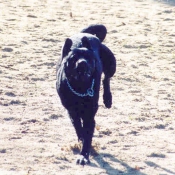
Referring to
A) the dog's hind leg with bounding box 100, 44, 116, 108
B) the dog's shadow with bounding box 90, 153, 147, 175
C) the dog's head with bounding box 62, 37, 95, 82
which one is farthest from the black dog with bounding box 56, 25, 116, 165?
the dog's hind leg with bounding box 100, 44, 116, 108

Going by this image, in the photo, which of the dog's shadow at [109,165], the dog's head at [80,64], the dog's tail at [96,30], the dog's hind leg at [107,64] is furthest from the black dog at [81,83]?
the dog's tail at [96,30]

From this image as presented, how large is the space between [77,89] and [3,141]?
1.06m

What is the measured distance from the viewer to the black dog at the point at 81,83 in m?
5.62

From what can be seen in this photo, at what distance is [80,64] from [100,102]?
2.29 meters

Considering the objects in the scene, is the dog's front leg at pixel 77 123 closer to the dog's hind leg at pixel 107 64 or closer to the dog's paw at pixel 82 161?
the dog's paw at pixel 82 161

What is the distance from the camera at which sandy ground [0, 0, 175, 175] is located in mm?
6035

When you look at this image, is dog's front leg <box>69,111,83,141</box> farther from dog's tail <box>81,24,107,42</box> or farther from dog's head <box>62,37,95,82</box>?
dog's tail <box>81,24,107,42</box>

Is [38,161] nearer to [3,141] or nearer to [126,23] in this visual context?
[3,141]

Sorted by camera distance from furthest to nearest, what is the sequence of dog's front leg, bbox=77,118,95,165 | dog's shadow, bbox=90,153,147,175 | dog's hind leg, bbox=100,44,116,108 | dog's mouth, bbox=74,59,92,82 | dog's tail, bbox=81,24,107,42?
dog's tail, bbox=81,24,107,42, dog's hind leg, bbox=100,44,116,108, dog's front leg, bbox=77,118,95,165, dog's shadow, bbox=90,153,147,175, dog's mouth, bbox=74,59,92,82

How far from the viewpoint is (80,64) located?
18.1 ft

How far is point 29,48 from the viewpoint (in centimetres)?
1025

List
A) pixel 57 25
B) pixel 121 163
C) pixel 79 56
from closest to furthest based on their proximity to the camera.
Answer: pixel 79 56, pixel 121 163, pixel 57 25

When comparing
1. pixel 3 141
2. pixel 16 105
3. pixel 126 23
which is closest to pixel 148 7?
pixel 126 23

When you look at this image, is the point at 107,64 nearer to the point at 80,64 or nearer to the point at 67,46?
the point at 67,46
